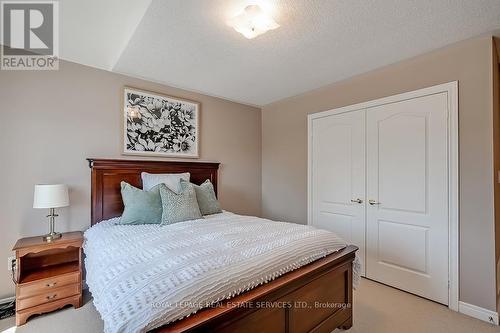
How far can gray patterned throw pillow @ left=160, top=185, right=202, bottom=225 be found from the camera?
2342 mm

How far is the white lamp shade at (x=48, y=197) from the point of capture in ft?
6.91

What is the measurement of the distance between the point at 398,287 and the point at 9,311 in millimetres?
3681

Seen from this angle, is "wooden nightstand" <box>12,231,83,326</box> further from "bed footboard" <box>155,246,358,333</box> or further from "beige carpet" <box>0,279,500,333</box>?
"bed footboard" <box>155,246,358,333</box>

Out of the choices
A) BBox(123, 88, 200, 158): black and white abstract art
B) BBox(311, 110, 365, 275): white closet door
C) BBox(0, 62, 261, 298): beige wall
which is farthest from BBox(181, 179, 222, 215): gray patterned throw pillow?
BBox(311, 110, 365, 275): white closet door

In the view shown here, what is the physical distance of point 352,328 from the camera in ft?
6.41

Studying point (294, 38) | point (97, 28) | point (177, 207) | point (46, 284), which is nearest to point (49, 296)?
point (46, 284)

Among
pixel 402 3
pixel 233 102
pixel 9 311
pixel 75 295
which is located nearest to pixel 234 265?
pixel 75 295

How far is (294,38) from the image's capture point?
214cm

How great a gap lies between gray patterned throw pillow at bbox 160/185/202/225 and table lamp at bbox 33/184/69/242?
0.85 m

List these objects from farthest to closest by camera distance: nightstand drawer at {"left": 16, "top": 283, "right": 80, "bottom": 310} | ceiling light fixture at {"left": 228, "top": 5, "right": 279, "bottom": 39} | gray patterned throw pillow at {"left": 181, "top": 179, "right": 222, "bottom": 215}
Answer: gray patterned throw pillow at {"left": 181, "top": 179, "right": 222, "bottom": 215} < nightstand drawer at {"left": 16, "top": 283, "right": 80, "bottom": 310} < ceiling light fixture at {"left": 228, "top": 5, "right": 279, "bottom": 39}

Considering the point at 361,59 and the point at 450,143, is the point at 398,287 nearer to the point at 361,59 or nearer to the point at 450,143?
the point at 450,143

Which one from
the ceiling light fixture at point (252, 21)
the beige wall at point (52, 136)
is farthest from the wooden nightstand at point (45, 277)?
the ceiling light fixture at point (252, 21)

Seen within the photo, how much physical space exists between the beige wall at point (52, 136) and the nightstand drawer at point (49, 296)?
430 millimetres

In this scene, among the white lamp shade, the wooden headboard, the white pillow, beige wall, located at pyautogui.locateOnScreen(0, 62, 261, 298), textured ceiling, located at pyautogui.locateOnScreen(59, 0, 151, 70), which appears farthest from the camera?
the white pillow
